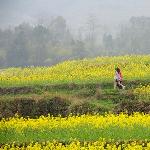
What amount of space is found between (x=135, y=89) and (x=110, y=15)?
16105cm

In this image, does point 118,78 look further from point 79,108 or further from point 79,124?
point 79,124

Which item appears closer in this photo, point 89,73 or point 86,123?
point 86,123

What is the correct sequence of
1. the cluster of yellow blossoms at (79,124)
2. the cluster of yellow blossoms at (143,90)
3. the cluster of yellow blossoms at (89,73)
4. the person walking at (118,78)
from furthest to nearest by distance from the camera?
the cluster of yellow blossoms at (89,73)
the person walking at (118,78)
the cluster of yellow blossoms at (143,90)
the cluster of yellow blossoms at (79,124)

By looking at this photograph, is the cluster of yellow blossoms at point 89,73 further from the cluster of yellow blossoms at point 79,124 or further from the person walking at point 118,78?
the cluster of yellow blossoms at point 79,124

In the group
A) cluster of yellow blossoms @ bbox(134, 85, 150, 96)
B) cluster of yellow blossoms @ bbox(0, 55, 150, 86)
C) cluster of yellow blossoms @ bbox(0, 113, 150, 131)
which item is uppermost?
cluster of yellow blossoms @ bbox(0, 113, 150, 131)

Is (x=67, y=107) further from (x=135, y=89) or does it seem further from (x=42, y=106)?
(x=135, y=89)

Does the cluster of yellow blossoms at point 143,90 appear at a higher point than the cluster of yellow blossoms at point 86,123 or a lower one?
lower

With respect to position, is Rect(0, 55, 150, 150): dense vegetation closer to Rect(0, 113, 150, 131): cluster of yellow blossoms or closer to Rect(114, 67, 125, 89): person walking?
Rect(0, 113, 150, 131): cluster of yellow blossoms

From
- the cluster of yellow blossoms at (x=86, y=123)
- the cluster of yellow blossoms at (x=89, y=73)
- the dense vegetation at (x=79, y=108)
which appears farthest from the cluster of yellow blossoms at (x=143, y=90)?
the cluster of yellow blossoms at (x=86, y=123)

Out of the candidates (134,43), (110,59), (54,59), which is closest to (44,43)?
(54,59)

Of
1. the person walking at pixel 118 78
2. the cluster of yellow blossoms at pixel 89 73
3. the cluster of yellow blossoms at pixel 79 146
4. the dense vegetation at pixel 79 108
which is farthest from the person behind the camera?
the cluster of yellow blossoms at pixel 89 73

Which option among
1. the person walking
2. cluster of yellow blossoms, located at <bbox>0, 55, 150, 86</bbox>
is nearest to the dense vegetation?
cluster of yellow blossoms, located at <bbox>0, 55, 150, 86</bbox>

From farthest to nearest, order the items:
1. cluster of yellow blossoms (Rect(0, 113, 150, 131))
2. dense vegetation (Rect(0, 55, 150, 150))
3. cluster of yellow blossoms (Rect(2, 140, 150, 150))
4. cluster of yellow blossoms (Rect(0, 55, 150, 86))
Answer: cluster of yellow blossoms (Rect(0, 55, 150, 86))
cluster of yellow blossoms (Rect(0, 113, 150, 131))
dense vegetation (Rect(0, 55, 150, 150))
cluster of yellow blossoms (Rect(2, 140, 150, 150))

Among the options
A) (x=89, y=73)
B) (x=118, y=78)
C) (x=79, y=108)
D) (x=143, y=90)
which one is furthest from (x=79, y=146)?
(x=89, y=73)
